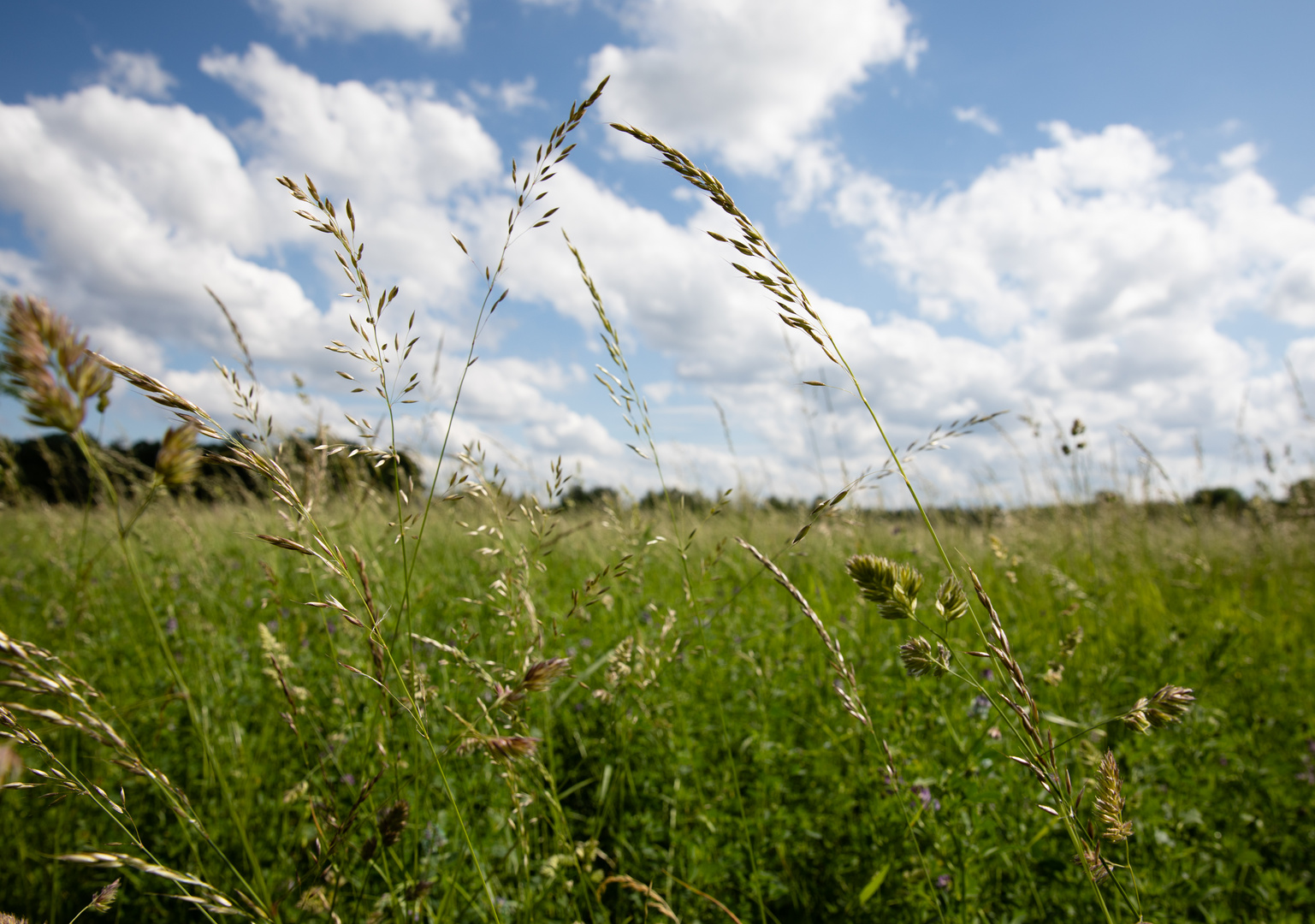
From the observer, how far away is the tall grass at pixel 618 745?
102 centimetres

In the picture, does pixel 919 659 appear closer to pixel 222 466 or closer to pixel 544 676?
pixel 544 676

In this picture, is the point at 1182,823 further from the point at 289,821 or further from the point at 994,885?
the point at 289,821

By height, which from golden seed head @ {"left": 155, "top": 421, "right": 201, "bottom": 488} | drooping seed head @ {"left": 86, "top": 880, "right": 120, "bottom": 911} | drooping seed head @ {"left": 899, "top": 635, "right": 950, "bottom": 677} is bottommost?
drooping seed head @ {"left": 86, "top": 880, "right": 120, "bottom": 911}

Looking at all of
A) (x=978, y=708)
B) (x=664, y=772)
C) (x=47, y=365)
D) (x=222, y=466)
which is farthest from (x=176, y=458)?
(x=222, y=466)

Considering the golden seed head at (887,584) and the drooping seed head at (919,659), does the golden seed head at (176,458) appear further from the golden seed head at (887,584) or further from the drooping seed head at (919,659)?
the drooping seed head at (919,659)

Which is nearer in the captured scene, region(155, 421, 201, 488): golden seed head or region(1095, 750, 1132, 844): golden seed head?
region(1095, 750, 1132, 844): golden seed head

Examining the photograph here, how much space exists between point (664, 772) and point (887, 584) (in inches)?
64.6

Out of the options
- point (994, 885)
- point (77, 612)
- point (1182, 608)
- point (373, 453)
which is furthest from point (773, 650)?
point (1182, 608)

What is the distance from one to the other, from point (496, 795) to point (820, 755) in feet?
3.59

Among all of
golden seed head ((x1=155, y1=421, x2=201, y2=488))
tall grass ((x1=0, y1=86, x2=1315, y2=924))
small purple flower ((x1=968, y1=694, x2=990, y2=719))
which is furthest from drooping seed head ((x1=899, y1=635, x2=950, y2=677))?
small purple flower ((x1=968, y1=694, x2=990, y2=719))

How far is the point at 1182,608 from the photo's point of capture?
392 centimetres

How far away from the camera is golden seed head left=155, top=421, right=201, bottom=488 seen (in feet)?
3.31

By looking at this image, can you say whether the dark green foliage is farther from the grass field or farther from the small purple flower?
the small purple flower

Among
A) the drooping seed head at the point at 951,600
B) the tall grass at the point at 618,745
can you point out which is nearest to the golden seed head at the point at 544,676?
the tall grass at the point at 618,745
